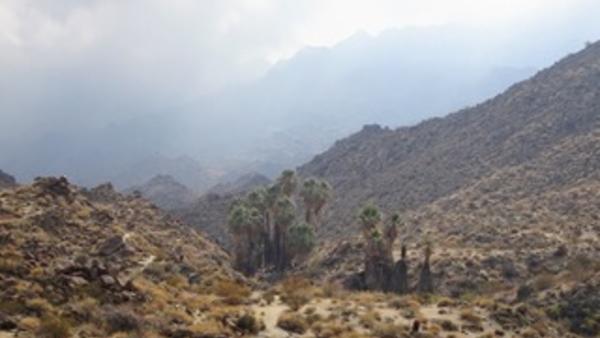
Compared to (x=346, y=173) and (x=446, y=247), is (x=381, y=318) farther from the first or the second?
(x=346, y=173)

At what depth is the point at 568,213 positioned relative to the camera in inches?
3322

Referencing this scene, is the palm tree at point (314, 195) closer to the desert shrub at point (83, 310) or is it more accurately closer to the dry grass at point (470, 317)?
the dry grass at point (470, 317)

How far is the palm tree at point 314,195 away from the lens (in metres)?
95.3

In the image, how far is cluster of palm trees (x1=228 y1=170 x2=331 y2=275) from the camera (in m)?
85.6

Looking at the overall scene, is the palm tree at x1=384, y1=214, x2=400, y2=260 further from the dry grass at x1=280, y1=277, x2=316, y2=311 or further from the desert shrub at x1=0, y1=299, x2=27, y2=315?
the desert shrub at x1=0, y1=299, x2=27, y2=315

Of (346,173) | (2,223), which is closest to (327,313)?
(2,223)

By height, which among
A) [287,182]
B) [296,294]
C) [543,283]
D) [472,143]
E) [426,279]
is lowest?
[543,283]

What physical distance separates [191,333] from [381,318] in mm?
12625

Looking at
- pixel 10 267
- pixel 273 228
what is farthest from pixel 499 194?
pixel 10 267

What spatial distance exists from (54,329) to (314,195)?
72.1 metres

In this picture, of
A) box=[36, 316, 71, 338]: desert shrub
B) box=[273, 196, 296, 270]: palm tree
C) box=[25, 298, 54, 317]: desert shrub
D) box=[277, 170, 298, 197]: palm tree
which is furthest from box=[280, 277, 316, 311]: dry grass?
box=[277, 170, 298, 197]: palm tree

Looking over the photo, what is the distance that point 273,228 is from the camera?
92.9 meters

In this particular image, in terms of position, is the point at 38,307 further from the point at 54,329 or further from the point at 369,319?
the point at 369,319

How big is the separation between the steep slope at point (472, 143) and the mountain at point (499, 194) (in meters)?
0.37
